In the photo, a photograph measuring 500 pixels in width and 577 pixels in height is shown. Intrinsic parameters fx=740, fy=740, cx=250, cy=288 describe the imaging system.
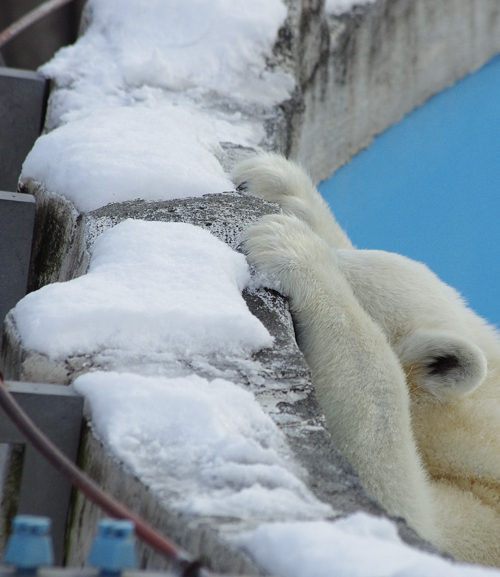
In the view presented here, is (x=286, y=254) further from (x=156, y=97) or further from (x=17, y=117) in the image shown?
(x=17, y=117)

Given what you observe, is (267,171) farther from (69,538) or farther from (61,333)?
(69,538)

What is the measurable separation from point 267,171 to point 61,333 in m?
1.44

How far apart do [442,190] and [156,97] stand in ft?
9.69

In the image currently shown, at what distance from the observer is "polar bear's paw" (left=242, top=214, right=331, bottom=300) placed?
95.6 inches

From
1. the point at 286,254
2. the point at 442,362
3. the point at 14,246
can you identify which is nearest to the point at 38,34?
the point at 14,246

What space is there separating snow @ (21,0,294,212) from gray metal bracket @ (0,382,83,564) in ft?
4.07

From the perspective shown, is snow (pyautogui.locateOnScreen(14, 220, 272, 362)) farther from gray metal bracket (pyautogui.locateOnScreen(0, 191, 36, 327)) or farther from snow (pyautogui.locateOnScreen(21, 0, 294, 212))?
snow (pyautogui.locateOnScreen(21, 0, 294, 212))

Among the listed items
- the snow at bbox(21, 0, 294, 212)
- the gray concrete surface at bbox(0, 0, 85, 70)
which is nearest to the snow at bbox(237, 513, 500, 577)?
the snow at bbox(21, 0, 294, 212)

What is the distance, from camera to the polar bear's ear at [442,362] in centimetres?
249

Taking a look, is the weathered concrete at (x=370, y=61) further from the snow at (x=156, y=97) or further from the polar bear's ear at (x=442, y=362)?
the polar bear's ear at (x=442, y=362)

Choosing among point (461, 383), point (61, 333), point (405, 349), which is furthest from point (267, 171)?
point (61, 333)

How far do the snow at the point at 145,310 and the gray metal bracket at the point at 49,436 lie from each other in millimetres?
192

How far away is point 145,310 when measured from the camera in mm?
2031

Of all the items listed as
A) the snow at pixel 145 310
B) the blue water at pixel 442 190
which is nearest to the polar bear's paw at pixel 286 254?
the snow at pixel 145 310
